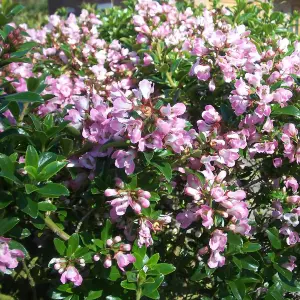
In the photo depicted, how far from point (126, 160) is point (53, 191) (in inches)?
10.1

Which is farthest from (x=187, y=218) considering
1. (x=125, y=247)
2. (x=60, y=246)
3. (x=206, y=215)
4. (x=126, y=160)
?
(x=60, y=246)

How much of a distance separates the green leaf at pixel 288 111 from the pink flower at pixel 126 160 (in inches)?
24.2

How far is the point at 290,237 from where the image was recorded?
207cm

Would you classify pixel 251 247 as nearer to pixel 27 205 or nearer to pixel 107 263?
pixel 107 263

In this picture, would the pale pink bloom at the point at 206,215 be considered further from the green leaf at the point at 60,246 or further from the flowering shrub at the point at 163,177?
the green leaf at the point at 60,246

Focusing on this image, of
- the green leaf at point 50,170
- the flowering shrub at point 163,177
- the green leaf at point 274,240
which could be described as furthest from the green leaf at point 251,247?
the green leaf at point 50,170

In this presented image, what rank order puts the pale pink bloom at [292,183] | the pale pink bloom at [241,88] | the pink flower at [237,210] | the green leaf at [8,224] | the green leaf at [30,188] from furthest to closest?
the pale pink bloom at [292,183]
the pale pink bloom at [241,88]
the pink flower at [237,210]
the green leaf at [8,224]
the green leaf at [30,188]

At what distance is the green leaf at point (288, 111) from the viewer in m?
1.98

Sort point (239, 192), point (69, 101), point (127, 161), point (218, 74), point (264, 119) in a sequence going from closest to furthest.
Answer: point (127, 161)
point (239, 192)
point (264, 119)
point (218, 74)
point (69, 101)

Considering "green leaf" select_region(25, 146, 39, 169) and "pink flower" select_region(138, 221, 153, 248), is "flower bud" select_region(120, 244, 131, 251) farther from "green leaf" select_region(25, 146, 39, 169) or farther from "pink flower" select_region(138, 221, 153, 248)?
"green leaf" select_region(25, 146, 39, 169)

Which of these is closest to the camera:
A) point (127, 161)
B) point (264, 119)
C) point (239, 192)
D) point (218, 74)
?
point (127, 161)

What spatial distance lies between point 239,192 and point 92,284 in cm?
63

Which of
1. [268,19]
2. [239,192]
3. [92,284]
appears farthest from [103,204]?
[268,19]

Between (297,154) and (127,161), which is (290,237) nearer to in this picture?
(297,154)
